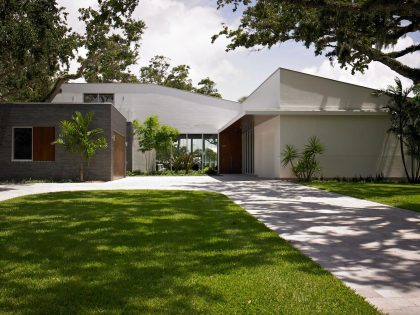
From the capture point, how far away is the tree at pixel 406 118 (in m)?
18.9

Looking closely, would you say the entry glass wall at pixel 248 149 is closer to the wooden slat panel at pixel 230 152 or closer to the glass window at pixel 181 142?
the wooden slat panel at pixel 230 152

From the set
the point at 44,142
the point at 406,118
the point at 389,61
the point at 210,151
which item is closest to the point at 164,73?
the point at 210,151

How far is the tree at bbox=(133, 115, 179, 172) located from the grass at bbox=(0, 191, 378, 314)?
19386 mm

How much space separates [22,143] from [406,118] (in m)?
16.8

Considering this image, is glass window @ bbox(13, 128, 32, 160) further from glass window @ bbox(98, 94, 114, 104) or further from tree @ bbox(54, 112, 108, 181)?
glass window @ bbox(98, 94, 114, 104)

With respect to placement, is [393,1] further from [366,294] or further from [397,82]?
[397,82]

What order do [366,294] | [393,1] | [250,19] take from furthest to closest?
[250,19] → [393,1] → [366,294]

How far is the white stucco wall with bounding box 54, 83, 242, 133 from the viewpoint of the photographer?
2942cm

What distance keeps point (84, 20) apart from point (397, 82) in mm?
14883

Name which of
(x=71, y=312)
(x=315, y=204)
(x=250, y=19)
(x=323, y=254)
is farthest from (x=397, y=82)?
(x=71, y=312)

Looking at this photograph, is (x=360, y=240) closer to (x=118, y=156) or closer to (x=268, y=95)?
(x=268, y=95)

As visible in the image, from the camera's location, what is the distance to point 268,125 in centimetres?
2178

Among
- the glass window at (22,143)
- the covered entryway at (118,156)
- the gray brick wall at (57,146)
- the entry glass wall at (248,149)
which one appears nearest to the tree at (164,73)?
the entry glass wall at (248,149)

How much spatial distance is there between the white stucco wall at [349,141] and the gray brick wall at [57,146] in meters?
8.26
